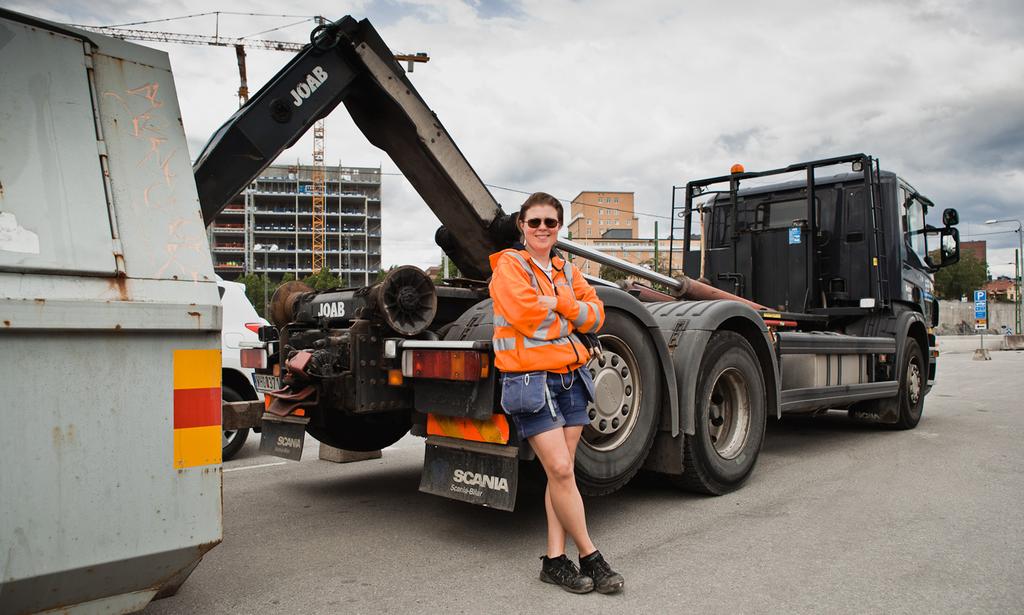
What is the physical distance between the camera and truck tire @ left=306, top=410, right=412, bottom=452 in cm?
555

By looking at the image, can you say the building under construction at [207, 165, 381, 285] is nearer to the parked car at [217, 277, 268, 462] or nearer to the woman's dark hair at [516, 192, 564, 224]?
the parked car at [217, 277, 268, 462]

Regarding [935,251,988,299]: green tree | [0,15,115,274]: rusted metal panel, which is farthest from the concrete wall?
[0,15,115,274]: rusted metal panel

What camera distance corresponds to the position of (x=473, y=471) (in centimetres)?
416

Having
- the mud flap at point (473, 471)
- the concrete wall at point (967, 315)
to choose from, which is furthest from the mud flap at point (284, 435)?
the concrete wall at point (967, 315)

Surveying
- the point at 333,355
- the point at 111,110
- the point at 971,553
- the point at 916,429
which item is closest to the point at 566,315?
the point at 333,355

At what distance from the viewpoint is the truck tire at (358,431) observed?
5547 mm

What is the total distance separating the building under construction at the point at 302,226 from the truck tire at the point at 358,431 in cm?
10738

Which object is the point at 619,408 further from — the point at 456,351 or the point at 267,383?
the point at 267,383

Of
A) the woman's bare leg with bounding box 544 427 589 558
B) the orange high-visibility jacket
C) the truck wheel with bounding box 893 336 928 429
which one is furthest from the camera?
the truck wheel with bounding box 893 336 928 429

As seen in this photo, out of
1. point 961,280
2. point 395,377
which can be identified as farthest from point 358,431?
point 961,280

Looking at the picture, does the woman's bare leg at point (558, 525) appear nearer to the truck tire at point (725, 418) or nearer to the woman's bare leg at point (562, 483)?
the woman's bare leg at point (562, 483)

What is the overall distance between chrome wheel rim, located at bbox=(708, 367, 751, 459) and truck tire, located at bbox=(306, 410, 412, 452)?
7.60 feet

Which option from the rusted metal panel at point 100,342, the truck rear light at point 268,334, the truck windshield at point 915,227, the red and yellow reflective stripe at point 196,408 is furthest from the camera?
the truck windshield at point 915,227

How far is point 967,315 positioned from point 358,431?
274 feet
